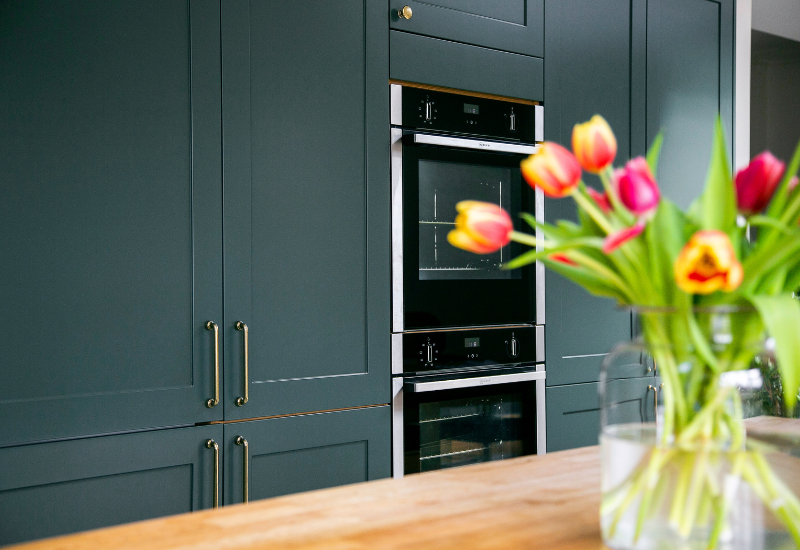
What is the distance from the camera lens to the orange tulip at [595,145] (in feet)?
2.20

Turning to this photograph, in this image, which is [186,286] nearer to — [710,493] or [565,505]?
[565,505]

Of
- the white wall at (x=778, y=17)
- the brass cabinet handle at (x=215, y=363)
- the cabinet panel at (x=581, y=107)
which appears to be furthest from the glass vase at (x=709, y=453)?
the white wall at (x=778, y=17)

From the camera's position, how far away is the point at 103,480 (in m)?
1.84

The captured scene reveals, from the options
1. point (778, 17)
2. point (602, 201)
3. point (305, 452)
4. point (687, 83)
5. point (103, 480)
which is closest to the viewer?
point (602, 201)

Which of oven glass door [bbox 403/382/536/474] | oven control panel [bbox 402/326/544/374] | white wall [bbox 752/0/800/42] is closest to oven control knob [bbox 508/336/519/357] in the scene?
oven control panel [bbox 402/326/544/374]

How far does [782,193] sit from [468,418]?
186 centimetres

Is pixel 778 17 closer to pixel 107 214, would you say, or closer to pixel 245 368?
pixel 245 368

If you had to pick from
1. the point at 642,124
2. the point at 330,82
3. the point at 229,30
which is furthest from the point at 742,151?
the point at 229,30

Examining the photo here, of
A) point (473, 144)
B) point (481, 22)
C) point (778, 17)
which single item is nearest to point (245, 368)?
point (473, 144)

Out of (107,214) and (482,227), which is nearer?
(482,227)

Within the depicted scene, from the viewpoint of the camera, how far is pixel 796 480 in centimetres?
70

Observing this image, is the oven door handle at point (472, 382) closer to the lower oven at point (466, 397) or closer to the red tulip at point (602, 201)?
the lower oven at point (466, 397)

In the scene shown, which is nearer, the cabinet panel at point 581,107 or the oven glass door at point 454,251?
the oven glass door at point 454,251

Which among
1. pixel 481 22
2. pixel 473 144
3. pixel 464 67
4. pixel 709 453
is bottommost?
pixel 709 453
